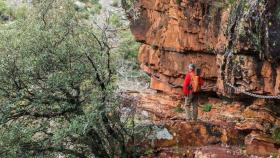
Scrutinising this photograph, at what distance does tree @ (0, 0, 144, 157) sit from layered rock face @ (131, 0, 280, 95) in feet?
11.5

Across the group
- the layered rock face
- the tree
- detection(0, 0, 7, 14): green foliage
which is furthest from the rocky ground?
detection(0, 0, 7, 14): green foliage

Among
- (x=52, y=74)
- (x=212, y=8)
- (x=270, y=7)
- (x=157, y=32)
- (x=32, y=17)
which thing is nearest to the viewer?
(x=270, y=7)

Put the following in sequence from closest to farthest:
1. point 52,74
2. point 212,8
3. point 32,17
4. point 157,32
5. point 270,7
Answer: point 270,7 < point 52,74 < point 32,17 < point 212,8 < point 157,32

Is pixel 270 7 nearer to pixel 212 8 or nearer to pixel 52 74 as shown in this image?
pixel 212 8

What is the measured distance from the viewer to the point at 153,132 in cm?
1602

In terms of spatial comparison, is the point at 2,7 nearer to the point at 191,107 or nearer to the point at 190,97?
the point at 191,107

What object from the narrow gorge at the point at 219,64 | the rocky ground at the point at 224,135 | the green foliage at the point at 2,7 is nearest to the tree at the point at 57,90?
the rocky ground at the point at 224,135

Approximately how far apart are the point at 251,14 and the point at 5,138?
704 cm

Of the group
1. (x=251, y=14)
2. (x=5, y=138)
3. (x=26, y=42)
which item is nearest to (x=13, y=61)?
(x=26, y=42)

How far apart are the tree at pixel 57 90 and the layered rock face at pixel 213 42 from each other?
3514 mm

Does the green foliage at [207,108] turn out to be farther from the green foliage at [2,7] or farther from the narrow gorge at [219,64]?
the green foliage at [2,7]

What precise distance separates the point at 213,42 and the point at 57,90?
20.0ft

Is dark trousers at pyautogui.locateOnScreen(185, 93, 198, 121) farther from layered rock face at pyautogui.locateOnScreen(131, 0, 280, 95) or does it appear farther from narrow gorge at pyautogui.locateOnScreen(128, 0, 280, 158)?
layered rock face at pyautogui.locateOnScreen(131, 0, 280, 95)

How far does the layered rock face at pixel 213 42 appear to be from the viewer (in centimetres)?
1378
